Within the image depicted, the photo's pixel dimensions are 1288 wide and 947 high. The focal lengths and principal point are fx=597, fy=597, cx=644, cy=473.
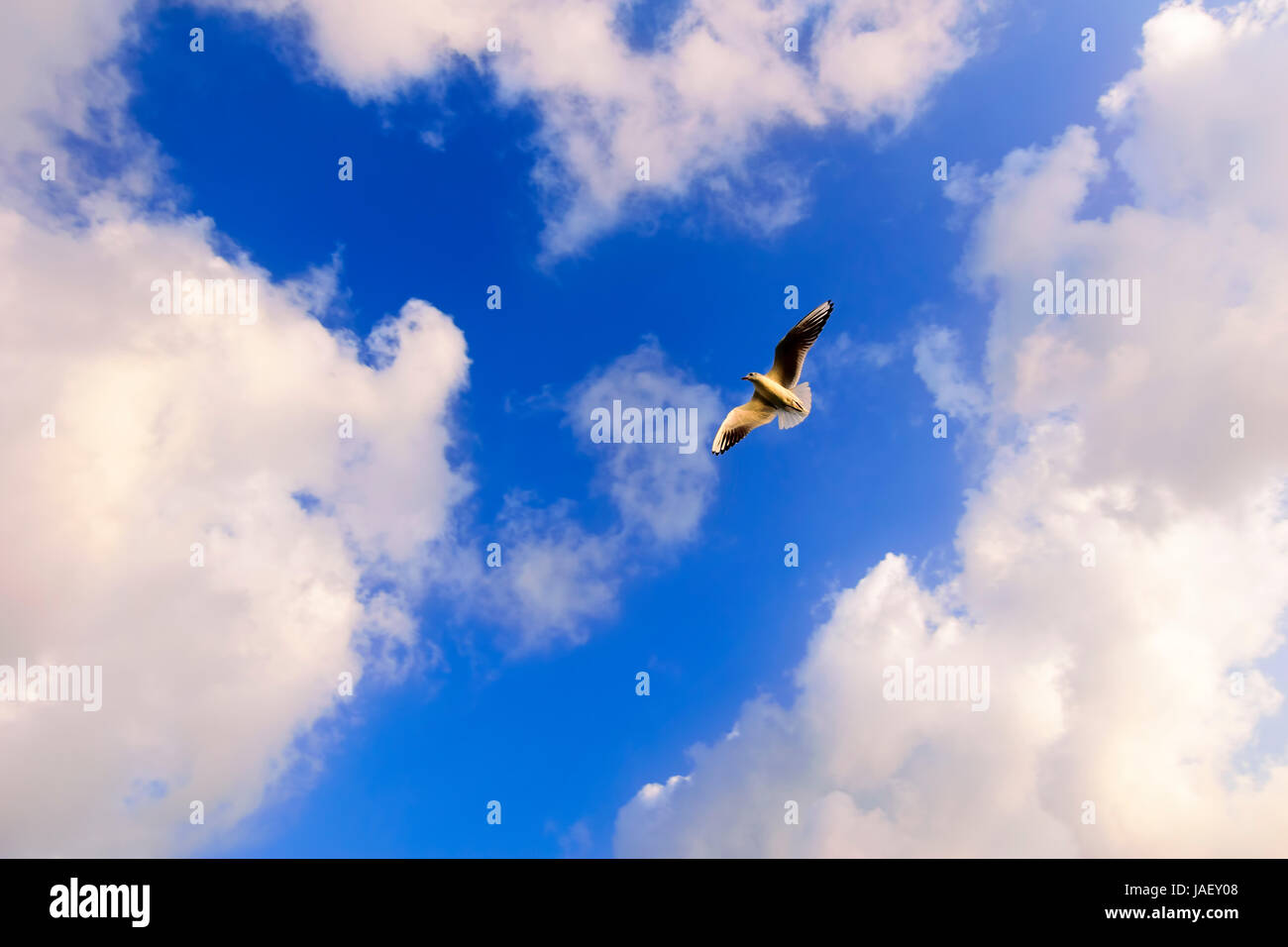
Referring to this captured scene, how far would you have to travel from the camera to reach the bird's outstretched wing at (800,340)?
2189 cm

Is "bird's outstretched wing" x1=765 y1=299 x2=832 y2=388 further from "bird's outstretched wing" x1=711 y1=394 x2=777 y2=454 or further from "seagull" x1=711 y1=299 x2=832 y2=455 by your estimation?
"bird's outstretched wing" x1=711 y1=394 x2=777 y2=454

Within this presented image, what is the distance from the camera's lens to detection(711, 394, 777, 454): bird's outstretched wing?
2252 cm

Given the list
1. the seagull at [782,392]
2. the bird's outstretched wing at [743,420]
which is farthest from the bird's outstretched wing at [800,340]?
the bird's outstretched wing at [743,420]

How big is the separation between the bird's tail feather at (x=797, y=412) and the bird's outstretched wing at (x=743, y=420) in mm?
365

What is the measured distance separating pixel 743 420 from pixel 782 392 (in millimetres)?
1784

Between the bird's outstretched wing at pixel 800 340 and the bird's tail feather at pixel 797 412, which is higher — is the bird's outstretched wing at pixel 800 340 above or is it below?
above

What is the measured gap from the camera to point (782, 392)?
2202cm

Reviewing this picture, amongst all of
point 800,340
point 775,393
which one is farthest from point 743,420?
point 800,340

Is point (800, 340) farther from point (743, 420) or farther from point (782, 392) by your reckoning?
point (743, 420)

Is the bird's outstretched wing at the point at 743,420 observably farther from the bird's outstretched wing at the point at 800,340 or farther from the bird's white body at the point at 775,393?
the bird's outstretched wing at the point at 800,340

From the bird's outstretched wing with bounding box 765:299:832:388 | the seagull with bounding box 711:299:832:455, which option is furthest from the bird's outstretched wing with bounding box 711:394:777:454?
the bird's outstretched wing with bounding box 765:299:832:388
